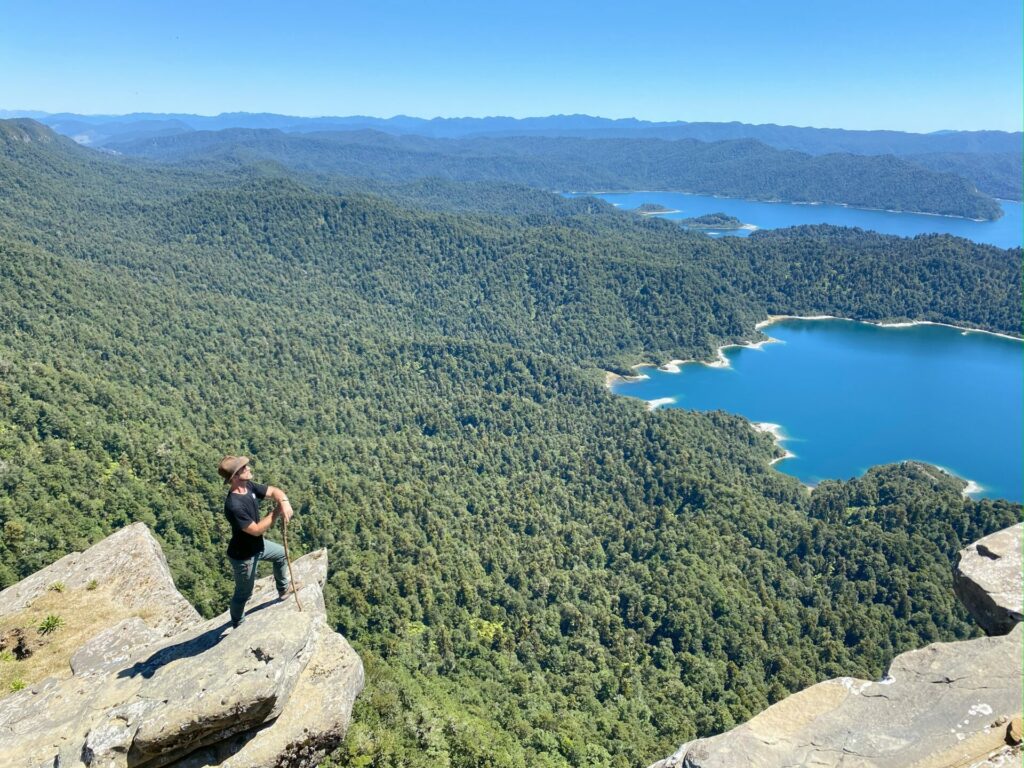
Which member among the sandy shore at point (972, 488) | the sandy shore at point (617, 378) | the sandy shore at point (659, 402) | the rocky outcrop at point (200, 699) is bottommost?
the sandy shore at point (972, 488)

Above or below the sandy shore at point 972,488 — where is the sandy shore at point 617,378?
above

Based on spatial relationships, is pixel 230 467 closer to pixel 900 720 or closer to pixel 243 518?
pixel 243 518

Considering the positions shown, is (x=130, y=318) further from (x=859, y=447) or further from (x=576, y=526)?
(x=859, y=447)

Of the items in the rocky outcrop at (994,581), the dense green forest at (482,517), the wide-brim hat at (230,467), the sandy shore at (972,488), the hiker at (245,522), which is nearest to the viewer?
the rocky outcrop at (994,581)

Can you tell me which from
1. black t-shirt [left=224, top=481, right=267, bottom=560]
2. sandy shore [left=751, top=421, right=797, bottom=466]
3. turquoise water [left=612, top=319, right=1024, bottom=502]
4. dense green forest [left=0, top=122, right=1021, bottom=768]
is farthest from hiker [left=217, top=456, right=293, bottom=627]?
sandy shore [left=751, top=421, right=797, bottom=466]

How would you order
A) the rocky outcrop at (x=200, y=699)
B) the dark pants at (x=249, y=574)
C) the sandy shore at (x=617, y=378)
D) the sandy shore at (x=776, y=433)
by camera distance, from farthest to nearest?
the sandy shore at (x=617, y=378)
the sandy shore at (x=776, y=433)
the dark pants at (x=249, y=574)
the rocky outcrop at (x=200, y=699)

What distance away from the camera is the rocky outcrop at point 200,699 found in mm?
11086

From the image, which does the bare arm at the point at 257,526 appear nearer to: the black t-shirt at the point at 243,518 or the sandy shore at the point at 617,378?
the black t-shirt at the point at 243,518

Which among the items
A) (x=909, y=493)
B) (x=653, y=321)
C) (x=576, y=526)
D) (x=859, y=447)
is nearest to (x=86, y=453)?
(x=576, y=526)

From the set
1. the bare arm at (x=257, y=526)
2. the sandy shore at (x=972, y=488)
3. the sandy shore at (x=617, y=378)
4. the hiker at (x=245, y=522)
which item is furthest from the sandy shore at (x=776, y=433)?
the bare arm at (x=257, y=526)

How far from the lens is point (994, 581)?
11.7m

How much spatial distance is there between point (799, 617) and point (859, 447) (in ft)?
208

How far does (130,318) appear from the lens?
117 m

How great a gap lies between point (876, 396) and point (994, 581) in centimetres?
15153
